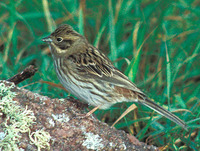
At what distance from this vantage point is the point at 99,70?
4.16 meters

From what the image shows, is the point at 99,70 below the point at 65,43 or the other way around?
below

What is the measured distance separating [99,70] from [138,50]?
0.70 m

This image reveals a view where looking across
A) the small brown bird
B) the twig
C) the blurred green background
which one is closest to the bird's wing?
the small brown bird

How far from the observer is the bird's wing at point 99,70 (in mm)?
4117

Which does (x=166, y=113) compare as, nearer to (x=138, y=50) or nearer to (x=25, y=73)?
(x=138, y=50)

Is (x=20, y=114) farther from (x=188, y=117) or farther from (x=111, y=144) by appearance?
(x=188, y=117)

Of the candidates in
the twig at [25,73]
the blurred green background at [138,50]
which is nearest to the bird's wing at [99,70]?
the blurred green background at [138,50]

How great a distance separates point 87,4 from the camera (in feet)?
21.8

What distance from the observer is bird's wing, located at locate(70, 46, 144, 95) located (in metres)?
4.12

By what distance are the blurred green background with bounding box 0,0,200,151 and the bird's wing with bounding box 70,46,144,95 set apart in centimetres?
40

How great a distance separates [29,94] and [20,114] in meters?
0.39

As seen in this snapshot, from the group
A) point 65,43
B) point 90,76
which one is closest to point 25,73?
point 90,76

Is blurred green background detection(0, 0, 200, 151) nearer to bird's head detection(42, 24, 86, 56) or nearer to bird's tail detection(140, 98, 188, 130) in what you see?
bird's tail detection(140, 98, 188, 130)

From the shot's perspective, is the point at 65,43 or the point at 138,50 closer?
the point at 65,43
